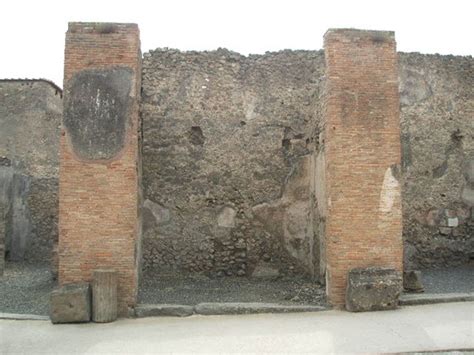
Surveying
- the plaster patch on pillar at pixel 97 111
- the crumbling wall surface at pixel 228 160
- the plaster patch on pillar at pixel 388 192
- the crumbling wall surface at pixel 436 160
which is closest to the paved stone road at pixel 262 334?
the plaster patch on pillar at pixel 388 192

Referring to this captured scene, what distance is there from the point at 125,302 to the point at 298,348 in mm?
2209

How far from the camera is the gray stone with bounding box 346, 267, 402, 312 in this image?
5.44 meters

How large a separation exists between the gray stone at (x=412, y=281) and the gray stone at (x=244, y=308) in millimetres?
1515

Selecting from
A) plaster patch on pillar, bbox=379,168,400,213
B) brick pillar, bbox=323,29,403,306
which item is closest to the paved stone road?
brick pillar, bbox=323,29,403,306

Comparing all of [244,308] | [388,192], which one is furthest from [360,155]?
[244,308]

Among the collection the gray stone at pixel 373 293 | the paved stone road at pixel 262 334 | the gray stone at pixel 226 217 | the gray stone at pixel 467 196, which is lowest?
the paved stone road at pixel 262 334

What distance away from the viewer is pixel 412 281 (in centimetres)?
644

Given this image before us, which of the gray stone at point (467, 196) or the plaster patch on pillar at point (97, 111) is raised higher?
the plaster patch on pillar at point (97, 111)

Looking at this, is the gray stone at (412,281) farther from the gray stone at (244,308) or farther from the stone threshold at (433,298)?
the gray stone at (244,308)

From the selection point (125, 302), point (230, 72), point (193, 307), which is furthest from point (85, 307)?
point (230, 72)

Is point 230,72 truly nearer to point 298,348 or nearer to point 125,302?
point 125,302

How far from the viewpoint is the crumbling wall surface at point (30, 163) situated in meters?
11.2

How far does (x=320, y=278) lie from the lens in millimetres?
7191

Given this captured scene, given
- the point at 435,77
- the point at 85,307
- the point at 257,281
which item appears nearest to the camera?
the point at 85,307
